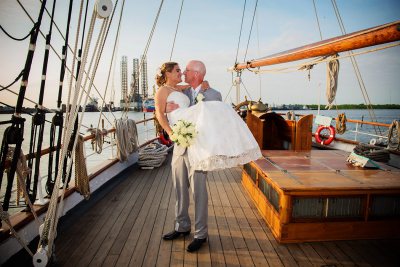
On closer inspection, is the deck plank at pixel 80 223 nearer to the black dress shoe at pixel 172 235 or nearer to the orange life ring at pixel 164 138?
the black dress shoe at pixel 172 235

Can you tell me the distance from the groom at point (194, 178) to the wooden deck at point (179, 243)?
0.15m

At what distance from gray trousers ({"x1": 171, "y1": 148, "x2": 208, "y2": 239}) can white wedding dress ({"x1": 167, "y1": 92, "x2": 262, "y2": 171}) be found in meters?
0.28

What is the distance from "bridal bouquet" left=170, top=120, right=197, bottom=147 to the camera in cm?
207

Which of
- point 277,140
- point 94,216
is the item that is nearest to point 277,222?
point 94,216

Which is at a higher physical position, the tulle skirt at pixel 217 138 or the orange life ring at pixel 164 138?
the tulle skirt at pixel 217 138

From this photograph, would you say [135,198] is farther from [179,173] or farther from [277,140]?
[277,140]

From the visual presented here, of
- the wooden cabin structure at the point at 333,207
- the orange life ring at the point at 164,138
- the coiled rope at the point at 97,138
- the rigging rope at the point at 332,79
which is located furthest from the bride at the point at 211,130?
the rigging rope at the point at 332,79

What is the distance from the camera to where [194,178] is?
236 cm

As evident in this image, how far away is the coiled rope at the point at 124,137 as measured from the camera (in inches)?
187

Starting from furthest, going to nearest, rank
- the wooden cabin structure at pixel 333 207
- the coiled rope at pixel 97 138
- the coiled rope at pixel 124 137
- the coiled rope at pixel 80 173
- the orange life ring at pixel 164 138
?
the orange life ring at pixel 164 138
the coiled rope at pixel 124 137
the coiled rope at pixel 97 138
the coiled rope at pixel 80 173
the wooden cabin structure at pixel 333 207

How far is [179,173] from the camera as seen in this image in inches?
97.3

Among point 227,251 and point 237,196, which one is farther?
point 237,196

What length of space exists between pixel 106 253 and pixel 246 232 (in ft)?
4.68

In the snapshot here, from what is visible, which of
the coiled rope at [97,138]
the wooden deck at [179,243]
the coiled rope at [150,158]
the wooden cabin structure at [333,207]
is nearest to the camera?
the wooden deck at [179,243]
